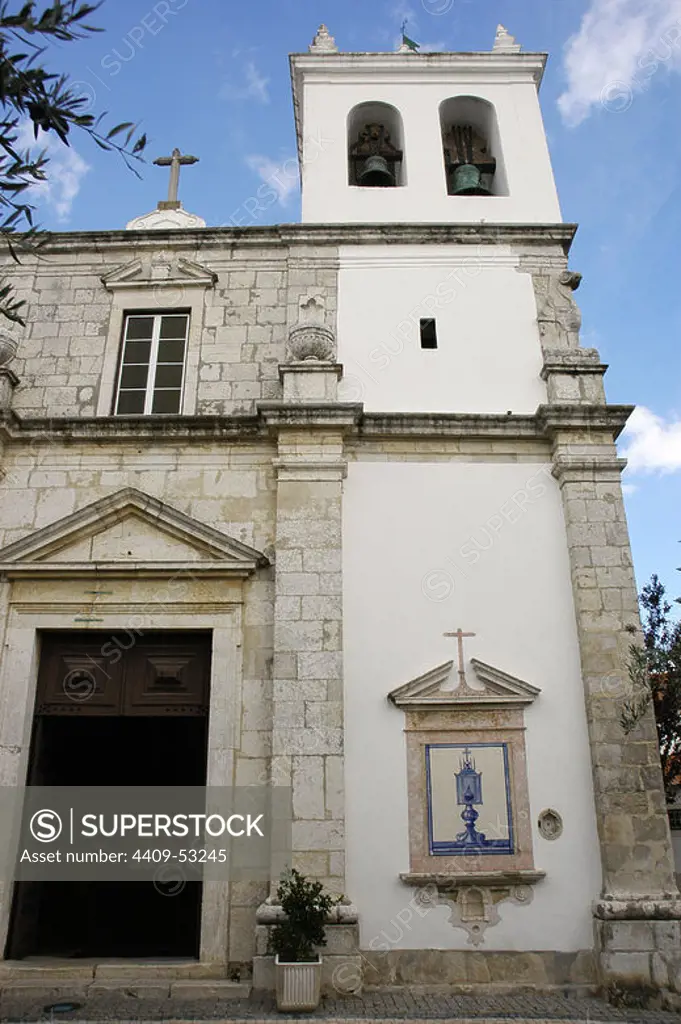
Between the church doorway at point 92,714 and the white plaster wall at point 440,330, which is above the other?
the white plaster wall at point 440,330

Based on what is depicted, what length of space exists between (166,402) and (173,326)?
1022 mm

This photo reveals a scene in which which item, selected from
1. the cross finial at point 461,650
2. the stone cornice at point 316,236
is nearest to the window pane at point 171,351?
the stone cornice at point 316,236

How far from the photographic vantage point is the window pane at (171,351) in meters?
8.55

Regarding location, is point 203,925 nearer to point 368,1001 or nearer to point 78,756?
point 368,1001

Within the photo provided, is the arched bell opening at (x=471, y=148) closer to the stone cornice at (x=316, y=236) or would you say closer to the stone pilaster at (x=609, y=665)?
the stone cornice at (x=316, y=236)

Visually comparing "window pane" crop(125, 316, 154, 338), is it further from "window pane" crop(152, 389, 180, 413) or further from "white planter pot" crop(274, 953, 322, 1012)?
"white planter pot" crop(274, 953, 322, 1012)

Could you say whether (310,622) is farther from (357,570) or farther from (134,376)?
(134,376)

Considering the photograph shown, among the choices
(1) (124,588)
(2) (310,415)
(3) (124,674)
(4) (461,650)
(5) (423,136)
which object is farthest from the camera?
(5) (423,136)

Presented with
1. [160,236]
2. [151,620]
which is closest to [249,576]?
[151,620]

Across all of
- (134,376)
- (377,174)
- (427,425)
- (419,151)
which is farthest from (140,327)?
(419,151)

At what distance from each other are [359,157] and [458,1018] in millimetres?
9645

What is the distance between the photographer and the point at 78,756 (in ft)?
27.9

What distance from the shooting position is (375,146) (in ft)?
34.4

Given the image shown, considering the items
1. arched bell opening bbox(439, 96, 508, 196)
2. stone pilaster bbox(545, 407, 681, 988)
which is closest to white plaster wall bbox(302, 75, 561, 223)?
arched bell opening bbox(439, 96, 508, 196)
